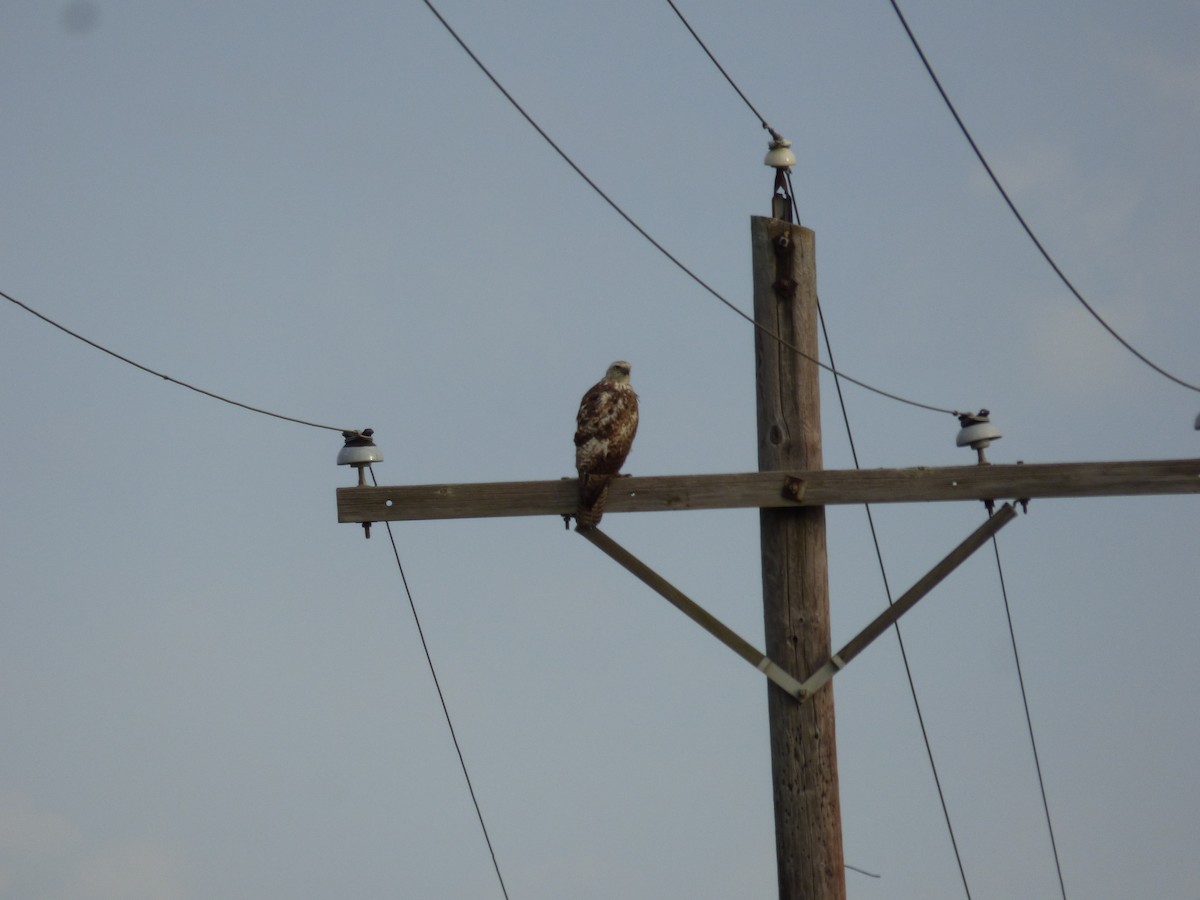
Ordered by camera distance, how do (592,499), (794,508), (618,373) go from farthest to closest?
1. (618,373)
2. (794,508)
3. (592,499)

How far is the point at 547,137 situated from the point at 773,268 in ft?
4.12

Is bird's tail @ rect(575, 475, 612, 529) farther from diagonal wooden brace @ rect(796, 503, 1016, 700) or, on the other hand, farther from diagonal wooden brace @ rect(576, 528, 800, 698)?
diagonal wooden brace @ rect(796, 503, 1016, 700)

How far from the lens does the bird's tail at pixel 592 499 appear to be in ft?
23.2

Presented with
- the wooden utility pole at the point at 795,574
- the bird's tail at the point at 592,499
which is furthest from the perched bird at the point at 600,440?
the wooden utility pole at the point at 795,574

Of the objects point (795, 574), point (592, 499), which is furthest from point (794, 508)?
point (592, 499)

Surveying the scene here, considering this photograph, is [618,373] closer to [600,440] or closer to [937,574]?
[600,440]

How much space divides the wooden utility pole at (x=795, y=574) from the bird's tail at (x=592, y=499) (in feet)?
2.33

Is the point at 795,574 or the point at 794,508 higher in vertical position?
the point at 794,508

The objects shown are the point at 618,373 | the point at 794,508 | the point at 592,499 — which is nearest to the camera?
the point at 592,499

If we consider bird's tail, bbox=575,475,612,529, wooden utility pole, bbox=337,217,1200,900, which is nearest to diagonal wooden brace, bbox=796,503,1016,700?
wooden utility pole, bbox=337,217,1200,900

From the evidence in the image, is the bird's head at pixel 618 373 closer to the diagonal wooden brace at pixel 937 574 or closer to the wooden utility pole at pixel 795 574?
the wooden utility pole at pixel 795 574

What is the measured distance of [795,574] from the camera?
712cm

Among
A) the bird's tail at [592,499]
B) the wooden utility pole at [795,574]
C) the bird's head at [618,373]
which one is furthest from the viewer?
the bird's head at [618,373]

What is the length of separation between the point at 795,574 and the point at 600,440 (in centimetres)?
101
